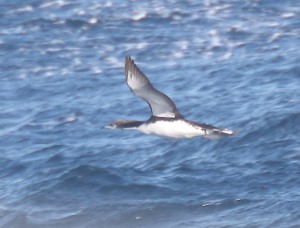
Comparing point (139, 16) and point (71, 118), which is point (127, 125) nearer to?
point (71, 118)

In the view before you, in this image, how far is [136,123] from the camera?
13500mm

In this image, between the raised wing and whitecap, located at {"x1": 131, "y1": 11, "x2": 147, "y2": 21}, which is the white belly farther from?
whitecap, located at {"x1": 131, "y1": 11, "x2": 147, "y2": 21}

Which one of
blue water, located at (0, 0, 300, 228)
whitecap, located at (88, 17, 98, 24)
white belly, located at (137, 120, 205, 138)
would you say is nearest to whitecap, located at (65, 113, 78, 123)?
blue water, located at (0, 0, 300, 228)

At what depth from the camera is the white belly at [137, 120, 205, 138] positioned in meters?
13.1

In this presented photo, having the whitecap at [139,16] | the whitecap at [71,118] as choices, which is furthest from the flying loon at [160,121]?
the whitecap at [139,16]

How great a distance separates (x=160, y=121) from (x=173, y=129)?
27 centimetres

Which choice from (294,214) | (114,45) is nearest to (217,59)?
(114,45)

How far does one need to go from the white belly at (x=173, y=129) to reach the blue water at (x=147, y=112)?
7.68ft

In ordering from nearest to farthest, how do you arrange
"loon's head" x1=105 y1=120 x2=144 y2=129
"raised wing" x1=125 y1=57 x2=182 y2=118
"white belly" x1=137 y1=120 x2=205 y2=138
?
"raised wing" x1=125 y1=57 x2=182 y2=118 < "white belly" x1=137 y1=120 x2=205 y2=138 < "loon's head" x1=105 y1=120 x2=144 y2=129

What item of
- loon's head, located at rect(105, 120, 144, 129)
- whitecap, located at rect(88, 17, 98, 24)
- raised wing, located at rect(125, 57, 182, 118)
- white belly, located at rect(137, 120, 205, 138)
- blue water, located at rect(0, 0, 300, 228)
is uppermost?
raised wing, located at rect(125, 57, 182, 118)

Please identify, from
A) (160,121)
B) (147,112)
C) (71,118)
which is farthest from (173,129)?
(71,118)

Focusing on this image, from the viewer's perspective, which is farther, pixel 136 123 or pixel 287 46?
pixel 287 46

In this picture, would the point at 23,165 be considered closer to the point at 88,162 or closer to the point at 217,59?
the point at 88,162

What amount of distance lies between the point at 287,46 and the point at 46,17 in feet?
22.9
